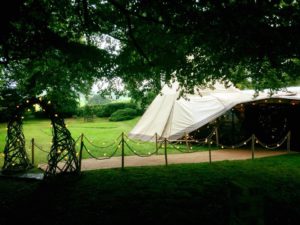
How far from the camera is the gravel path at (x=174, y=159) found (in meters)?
11.9

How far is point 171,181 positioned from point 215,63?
355 cm

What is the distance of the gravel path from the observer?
39.0ft

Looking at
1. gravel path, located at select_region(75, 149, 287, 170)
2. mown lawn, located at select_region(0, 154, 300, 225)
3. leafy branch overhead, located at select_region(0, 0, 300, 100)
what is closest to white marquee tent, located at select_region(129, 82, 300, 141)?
gravel path, located at select_region(75, 149, 287, 170)

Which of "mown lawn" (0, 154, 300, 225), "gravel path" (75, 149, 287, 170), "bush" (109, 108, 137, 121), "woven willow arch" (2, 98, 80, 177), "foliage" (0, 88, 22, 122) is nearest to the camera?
"mown lawn" (0, 154, 300, 225)

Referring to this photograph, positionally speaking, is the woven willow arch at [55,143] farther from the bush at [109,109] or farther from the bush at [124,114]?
the bush at [109,109]

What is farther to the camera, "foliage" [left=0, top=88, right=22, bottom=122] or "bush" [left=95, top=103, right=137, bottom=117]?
"bush" [left=95, top=103, right=137, bottom=117]

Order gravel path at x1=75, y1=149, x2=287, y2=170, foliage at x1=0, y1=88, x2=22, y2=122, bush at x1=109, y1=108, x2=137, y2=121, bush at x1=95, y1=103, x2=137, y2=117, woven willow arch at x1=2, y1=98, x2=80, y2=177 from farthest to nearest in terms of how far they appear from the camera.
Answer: bush at x1=95, y1=103, x2=137, y2=117 < bush at x1=109, y1=108, x2=137, y2=121 < foliage at x1=0, y1=88, x2=22, y2=122 < gravel path at x1=75, y1=149, x2=287, y2=170 < woven willow arch at x1=2, y1=98, x2=80, y2=177

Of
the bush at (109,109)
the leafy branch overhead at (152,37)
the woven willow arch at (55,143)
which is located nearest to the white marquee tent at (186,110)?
the leafy branch overhead at (152,37)

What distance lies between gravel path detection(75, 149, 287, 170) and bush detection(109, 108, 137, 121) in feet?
74.8

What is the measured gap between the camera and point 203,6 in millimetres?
6539

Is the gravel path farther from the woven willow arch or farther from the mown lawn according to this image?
the woven willow arch

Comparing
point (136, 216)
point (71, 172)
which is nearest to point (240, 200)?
point (136, 216)

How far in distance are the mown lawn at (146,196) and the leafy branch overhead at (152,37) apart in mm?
2946

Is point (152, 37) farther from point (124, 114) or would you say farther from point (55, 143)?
point (124, 114)
